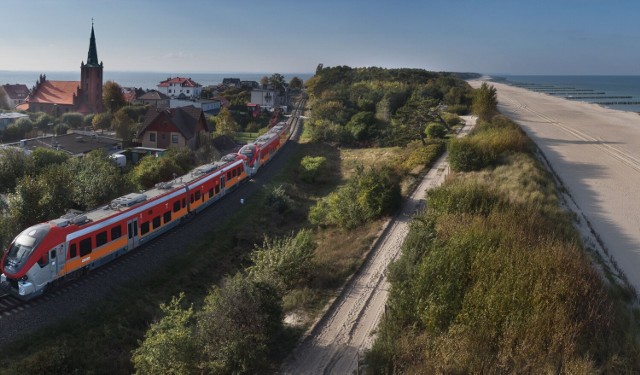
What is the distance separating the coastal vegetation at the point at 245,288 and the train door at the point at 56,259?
1.89 meters

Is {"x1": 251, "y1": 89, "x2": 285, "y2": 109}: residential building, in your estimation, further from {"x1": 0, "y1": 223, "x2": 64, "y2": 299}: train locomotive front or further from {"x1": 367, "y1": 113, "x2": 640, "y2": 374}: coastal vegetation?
{"x1": 367, "y1": 113, "x2": 640, "y2": 374}: coastal vegetation

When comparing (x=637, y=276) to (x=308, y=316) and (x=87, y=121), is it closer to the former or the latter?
(x=308, y=316)

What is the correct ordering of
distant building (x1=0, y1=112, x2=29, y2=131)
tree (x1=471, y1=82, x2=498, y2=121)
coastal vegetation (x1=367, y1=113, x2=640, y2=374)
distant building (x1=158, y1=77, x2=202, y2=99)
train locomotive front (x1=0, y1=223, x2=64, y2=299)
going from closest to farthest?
coastal vegetation (x1=367, y1=113, x2=640, y2=374) → train locomotive front (x1=0, y1=223, x2=64, y2=299) → tree (x1=471, y1=82, x2=498, y2=121) → distant building (x1=0, y1=112, x2=29, y2=131) → distant building (x1=158, y1=77, x2=202, y2=99)

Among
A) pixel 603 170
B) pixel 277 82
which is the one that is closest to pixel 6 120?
pixel 603 170

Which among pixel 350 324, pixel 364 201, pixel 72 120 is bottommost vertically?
pixel 350 324

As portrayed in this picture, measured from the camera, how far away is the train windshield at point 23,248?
49.4 ft

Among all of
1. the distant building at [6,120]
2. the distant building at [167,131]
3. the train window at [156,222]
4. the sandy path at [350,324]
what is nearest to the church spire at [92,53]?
the distant building at [6,120]

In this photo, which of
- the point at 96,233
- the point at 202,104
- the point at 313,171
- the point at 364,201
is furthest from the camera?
the point at 202,104

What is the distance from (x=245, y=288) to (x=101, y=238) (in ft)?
28.3

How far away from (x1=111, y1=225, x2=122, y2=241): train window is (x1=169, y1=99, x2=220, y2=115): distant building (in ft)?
205

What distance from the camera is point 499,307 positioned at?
10797 millimetres

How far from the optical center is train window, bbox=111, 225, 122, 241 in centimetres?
1839

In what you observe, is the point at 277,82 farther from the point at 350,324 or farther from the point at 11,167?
the point at 350,324

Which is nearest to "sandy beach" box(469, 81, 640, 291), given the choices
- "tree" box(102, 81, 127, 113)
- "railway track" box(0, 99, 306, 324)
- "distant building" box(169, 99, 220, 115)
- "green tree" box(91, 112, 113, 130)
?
"railway track" box(0, 99, 306, 324)
